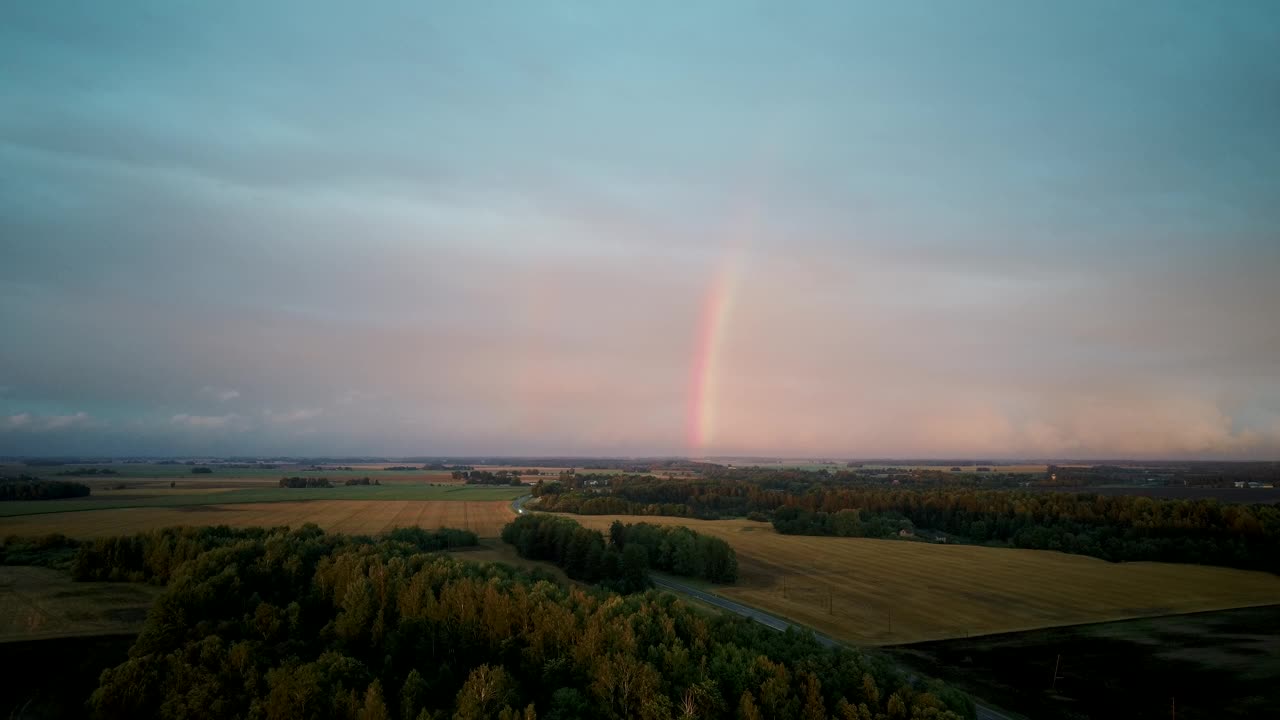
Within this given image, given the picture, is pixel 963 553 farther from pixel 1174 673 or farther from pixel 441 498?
pixel 441 498

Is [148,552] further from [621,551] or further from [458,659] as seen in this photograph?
[621,551]

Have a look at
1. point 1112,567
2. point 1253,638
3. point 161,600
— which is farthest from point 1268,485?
point 161,600

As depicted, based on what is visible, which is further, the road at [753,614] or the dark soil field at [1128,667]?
the dark soil field at [1128,667]

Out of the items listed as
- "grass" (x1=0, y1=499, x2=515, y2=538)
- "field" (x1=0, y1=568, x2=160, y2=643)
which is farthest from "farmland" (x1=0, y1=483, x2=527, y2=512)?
"field" (x1=0, y1=568, x2=160, y2=643)

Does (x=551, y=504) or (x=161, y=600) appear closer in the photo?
(x=161, y=600)

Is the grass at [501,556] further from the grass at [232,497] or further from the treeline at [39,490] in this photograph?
the treeline at [39,490]

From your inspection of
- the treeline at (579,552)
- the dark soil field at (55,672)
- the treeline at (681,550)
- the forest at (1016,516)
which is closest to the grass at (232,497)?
the forest at (1016,516)

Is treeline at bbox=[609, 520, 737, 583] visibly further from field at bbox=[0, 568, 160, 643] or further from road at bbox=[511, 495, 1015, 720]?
field at bbox=[0, 568, 160, 643]
